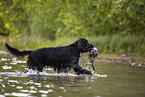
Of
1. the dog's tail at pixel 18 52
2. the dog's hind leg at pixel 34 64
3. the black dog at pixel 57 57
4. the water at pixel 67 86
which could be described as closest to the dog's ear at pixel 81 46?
the black dog at pixel 57 57

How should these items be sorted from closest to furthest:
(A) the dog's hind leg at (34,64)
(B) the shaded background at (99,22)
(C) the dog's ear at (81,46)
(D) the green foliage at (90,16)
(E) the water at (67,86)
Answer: (E) the water at (67,86)
(A) the dog's hind leg at (34,64)
(C) the dog's ear at (81,46)
(B) the shaded background at (99,22)
(D) the green foliage at (90,16)

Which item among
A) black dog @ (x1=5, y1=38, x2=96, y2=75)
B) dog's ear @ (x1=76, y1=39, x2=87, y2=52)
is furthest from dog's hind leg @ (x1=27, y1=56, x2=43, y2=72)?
dog's ear @ (x1=76, y1=39, x2=87, y2=52)

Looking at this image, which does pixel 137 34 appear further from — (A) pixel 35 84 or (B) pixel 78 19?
(A) pixel 35 84

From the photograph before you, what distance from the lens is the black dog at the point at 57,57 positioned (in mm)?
8312

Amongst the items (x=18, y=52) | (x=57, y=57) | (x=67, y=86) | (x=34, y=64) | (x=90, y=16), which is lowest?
(x=67, y=86)

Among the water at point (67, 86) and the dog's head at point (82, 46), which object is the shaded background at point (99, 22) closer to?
the dog's head at point (82, 46)

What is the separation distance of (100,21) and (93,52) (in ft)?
40.9

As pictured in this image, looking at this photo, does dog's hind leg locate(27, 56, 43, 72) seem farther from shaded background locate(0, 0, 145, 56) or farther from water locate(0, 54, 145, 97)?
shaded background locate(0, 0, 145, 56)

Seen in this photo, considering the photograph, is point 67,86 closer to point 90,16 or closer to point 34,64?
point 34,64

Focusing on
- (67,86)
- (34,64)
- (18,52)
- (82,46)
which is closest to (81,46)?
(82,46)

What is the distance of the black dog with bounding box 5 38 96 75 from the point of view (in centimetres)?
831

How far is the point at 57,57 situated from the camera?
8.52 m

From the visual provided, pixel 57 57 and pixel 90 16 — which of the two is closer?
pixel 57 57

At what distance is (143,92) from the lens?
594 centimetres
